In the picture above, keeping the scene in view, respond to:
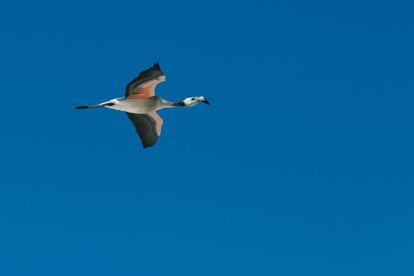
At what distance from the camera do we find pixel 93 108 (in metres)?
70.0

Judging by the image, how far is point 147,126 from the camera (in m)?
73.9

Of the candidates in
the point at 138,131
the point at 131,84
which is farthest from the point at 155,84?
the point at 138,131

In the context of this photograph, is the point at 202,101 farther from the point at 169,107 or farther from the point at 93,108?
the point at 93,108

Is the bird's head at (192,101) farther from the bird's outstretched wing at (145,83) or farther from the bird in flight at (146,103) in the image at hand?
the bird's outstretched wing at (145,83)

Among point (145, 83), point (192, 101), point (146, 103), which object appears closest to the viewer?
point (145, 83)

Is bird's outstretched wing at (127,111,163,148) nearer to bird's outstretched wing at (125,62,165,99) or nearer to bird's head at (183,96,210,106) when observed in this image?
bird's head at (183,96,210,106)

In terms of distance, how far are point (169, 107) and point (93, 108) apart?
5.58 m

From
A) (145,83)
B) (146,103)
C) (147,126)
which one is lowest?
(145,83)

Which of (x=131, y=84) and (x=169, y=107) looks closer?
(x=131, y=84)

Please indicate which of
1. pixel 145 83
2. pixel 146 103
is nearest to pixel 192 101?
pixel 146 103

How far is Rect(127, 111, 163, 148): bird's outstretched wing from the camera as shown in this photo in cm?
7356

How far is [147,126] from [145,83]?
23.5 ft

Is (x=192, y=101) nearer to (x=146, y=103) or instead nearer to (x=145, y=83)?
(x=146, y=103)

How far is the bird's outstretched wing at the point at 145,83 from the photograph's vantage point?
65688mm
